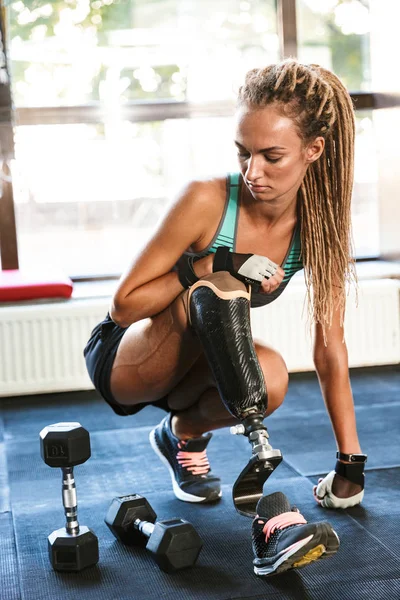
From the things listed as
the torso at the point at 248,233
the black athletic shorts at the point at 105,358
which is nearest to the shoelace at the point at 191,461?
the black athletic shorts at the point at 105,358

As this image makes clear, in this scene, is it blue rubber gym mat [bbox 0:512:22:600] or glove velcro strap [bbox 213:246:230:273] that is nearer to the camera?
blue rubber gym mat [bbox 0:512:22:600]

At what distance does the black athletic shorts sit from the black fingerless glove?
1.26 feet

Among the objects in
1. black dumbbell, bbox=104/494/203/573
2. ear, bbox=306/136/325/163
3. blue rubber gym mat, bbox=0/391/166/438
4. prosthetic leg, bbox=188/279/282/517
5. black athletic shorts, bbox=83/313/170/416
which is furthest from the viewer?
blue rubber gym mat, bbox=0/391/166/438

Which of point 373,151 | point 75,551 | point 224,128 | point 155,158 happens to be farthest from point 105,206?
point 75,551

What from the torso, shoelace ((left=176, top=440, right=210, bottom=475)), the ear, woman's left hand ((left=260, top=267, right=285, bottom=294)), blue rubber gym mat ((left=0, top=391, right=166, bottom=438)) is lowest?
blue rubber gym mat ((left=0, top=391, right=166, bottom=438))

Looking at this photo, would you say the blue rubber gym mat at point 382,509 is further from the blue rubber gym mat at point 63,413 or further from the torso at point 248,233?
the blue rubber gym mat at point 63,413

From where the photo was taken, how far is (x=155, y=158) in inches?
145

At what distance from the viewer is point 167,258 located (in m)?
1.73

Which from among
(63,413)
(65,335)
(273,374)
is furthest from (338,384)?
(65,335)

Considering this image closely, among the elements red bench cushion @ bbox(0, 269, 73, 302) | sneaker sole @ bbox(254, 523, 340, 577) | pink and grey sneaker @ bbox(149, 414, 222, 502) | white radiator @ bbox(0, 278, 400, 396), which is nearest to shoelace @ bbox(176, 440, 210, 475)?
pink and grey sneaker @ bbox(149, 414, 222, 502)

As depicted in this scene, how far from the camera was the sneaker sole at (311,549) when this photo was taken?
52.3 inches

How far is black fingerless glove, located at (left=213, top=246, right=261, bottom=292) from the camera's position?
64.2 inches

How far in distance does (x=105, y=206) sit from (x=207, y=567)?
2.35 m

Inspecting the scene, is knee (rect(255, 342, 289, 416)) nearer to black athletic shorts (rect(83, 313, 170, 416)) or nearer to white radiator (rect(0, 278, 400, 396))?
black athletic shorts (rect(83, 313, 170, 416))
